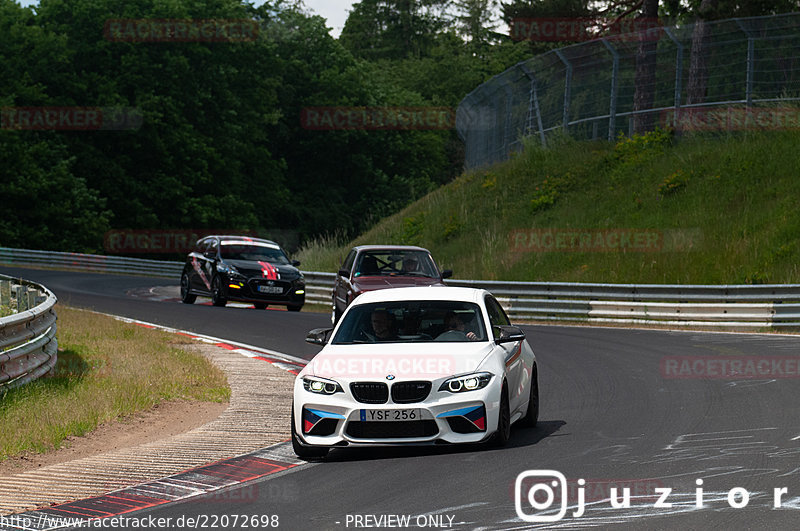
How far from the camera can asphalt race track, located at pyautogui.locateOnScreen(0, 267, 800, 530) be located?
7125 mm

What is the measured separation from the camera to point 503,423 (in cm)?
972

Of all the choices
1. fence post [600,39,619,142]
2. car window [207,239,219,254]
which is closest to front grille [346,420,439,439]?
car window [207,239,219,254]

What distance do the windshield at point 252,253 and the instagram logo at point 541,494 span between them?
1999cm

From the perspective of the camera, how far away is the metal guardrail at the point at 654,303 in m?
22.8

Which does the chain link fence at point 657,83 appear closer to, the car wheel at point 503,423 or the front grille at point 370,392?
the car wheel at point 503,423

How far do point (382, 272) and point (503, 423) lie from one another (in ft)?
37.9

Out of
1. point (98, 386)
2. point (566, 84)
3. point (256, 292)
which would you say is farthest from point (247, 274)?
point (98, 386)

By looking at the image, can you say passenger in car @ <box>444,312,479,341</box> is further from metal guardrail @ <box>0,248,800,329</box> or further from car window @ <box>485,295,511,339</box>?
metal guardrail @ <box>0,248,800,329</box>

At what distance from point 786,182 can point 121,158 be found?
39.8 metres

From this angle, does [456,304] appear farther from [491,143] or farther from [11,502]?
[491,143]

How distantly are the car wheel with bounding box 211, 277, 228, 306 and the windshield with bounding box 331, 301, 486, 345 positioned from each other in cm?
1697

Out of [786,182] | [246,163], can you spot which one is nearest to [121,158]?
[246,163]

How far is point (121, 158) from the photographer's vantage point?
203 ft

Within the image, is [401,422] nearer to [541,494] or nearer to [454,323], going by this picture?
[454,323]
